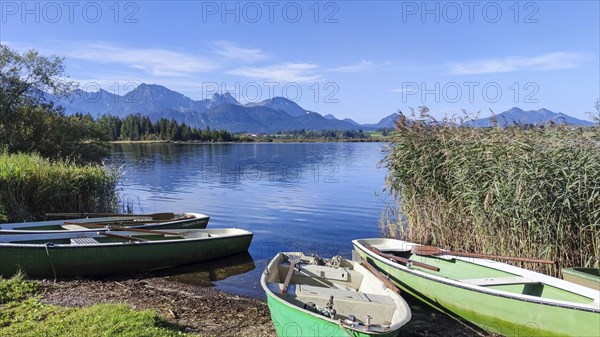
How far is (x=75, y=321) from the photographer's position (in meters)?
6.43

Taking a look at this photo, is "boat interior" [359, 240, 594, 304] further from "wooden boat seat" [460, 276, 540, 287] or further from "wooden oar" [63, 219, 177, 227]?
"wooden oar" [63, 219, 177, 227]

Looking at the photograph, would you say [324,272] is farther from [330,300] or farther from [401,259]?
[330,300]

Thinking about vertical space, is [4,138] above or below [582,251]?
above

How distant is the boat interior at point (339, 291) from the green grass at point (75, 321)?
1.96 m

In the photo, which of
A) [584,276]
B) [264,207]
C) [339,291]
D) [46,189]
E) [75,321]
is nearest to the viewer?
[75,321]

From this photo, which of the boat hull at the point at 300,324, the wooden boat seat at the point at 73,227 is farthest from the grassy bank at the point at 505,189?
the wooden boat seat at the point at 73,227

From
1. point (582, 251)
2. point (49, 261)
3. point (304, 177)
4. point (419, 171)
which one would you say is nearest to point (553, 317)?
point (582, 251)

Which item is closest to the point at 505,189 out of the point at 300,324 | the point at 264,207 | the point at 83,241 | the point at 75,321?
the point at 300,324

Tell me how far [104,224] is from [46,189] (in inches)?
105

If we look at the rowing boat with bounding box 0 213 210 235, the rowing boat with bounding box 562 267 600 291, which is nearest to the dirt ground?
the rowing boat with bounding box 562 267 600 291

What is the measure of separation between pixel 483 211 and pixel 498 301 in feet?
11.3

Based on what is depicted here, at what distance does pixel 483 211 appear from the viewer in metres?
10.4

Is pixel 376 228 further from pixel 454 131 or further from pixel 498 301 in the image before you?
pixel 498 301

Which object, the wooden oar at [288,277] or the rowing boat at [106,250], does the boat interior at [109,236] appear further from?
the wooden oar at [288,277]
